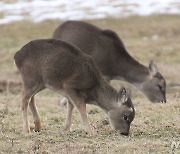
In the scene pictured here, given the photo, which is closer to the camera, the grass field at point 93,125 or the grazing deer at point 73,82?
the grass field at point 93,125

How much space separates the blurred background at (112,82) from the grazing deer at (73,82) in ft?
1.60

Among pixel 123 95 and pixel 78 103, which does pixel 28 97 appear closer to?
pixel 78 103

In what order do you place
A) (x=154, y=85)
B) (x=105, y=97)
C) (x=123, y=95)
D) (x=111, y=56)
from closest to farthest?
(x=123, y=95) < (x=105, y=97) < (x=111, y=56) < (x=154, y=85)

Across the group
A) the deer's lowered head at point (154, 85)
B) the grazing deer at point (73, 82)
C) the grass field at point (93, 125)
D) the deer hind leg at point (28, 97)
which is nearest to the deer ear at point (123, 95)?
the grazing deer at point (73, 82)

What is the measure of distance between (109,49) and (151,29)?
29.7 m

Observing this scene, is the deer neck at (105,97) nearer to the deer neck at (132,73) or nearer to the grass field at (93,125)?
the grass field at (93,125)

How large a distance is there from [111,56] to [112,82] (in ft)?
20.6

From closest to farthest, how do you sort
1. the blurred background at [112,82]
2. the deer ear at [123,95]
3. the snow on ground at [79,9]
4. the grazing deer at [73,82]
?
the blurred background at [112,82] → the deer ear at [123,95] → the grazing deer at [73,82] → the snow on ground at [79,9]

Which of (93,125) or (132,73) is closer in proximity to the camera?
(93,125)

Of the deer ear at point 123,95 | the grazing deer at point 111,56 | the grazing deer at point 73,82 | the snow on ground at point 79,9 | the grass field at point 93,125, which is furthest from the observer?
the snow on ground at point 79,9

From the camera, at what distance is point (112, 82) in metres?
26.1

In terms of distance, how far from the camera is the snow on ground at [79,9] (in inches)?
2375

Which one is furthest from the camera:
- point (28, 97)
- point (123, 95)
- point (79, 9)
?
point (79, 9)

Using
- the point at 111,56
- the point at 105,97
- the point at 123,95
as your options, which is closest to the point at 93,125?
the point at 105,97
